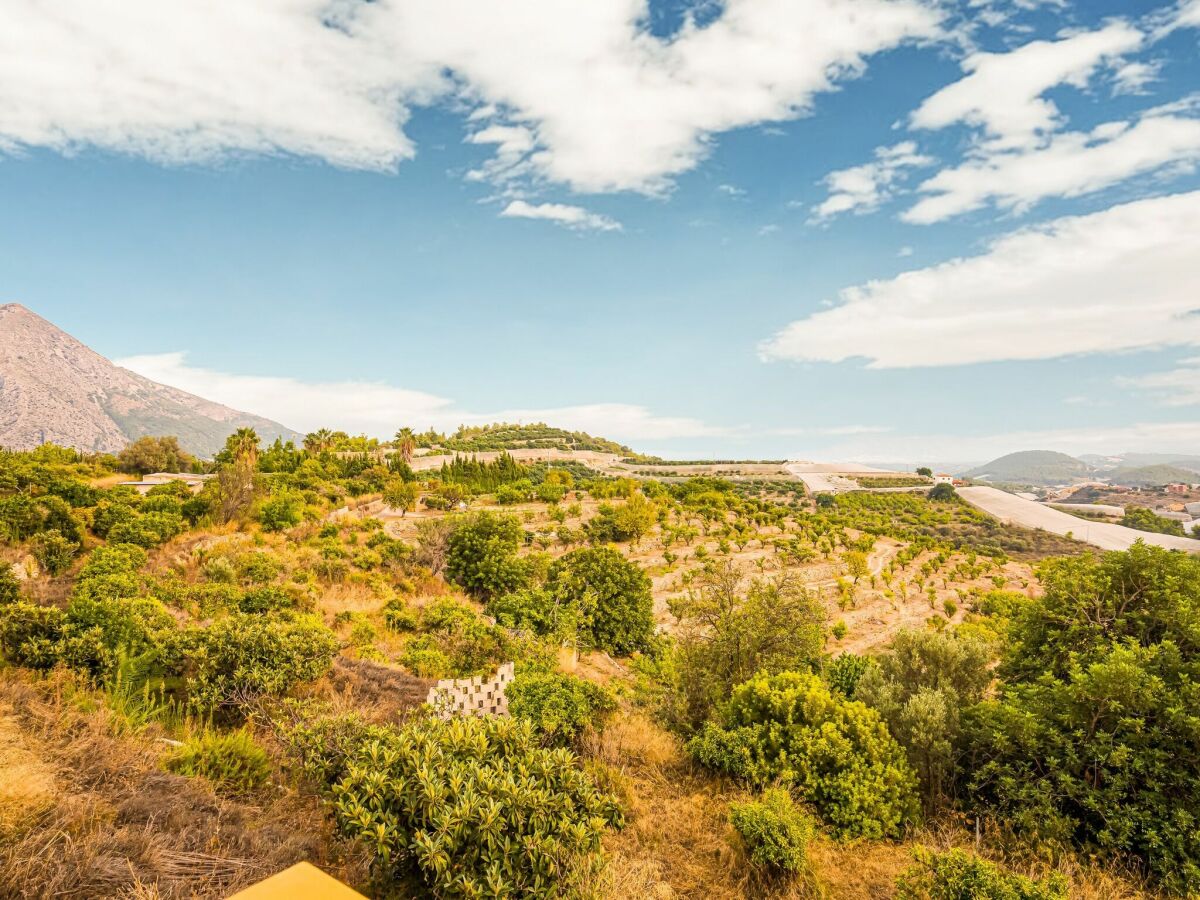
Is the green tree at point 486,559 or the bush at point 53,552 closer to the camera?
the bush at point 53,552

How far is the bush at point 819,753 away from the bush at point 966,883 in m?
1.73

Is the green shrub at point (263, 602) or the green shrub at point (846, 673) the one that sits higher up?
the green shrub at point (263, 602)

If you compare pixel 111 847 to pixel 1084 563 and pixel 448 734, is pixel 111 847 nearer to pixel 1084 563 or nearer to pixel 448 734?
pixel 448 734

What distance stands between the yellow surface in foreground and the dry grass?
4.46ft

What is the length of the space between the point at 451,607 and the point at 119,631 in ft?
24.8

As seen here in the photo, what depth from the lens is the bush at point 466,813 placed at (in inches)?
144

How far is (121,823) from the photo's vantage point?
404cm

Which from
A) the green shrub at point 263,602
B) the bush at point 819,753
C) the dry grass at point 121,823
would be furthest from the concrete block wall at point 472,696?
the green shrub at point 263,602

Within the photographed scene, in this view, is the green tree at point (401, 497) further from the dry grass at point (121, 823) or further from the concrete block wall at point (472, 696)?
the dry grass at point (121, 823)

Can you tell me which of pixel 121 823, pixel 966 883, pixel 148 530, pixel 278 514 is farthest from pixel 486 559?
pixel 966 883

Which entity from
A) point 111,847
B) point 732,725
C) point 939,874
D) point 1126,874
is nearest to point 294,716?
point 111,847

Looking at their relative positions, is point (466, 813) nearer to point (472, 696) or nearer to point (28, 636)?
point (472, 696)

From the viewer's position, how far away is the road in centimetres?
5472

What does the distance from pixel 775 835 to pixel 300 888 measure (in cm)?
483
